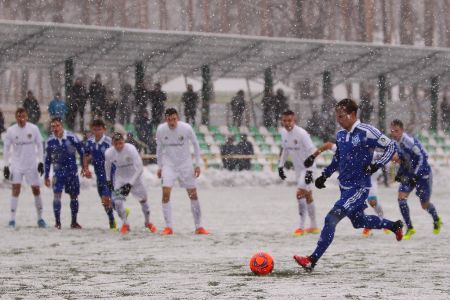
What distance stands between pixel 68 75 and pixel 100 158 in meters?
16.4

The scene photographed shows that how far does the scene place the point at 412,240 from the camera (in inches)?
528

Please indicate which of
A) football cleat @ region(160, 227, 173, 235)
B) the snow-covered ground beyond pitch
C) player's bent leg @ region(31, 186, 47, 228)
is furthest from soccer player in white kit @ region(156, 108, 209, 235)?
player's bent leg @ region(31, 186, 47, 228)

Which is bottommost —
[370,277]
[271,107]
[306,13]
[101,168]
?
[370,277]

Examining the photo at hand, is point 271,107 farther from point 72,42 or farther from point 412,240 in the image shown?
point 412,240

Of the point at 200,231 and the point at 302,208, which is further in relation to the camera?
the point at 302,208

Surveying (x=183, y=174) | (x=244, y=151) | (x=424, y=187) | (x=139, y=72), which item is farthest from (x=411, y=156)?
(x=139, y=72)

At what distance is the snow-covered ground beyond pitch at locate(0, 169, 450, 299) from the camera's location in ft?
26.4

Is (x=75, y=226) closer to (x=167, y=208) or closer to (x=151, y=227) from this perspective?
(x=151, y=227)

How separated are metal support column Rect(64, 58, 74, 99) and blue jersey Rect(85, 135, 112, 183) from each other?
51.7 feet

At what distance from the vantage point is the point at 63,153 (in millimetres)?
16031

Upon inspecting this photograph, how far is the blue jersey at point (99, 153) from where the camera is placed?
15.9 m

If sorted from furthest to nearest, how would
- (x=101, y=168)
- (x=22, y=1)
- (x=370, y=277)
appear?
(x=22, y=1), (x=101, y=168), (x=370, y=277)

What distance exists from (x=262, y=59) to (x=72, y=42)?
755 centimetres

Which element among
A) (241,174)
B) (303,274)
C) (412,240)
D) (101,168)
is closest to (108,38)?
(241,174)
